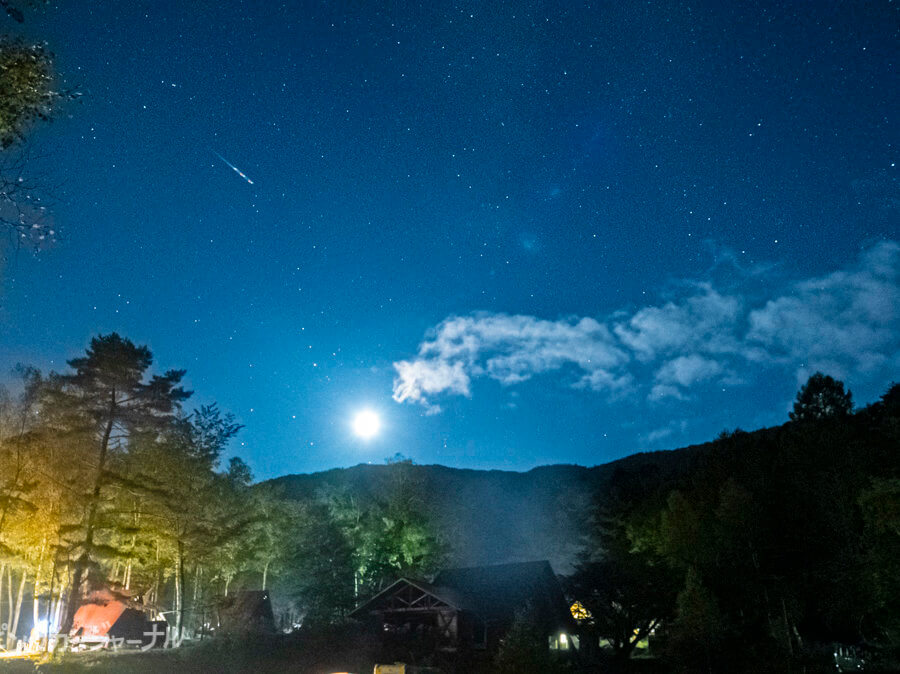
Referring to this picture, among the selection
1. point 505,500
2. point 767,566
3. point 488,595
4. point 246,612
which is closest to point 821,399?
point 767,566

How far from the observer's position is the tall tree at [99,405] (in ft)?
97.1

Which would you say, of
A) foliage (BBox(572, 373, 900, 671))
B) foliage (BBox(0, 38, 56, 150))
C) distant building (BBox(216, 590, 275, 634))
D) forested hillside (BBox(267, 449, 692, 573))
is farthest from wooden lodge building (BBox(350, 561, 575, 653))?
foliage (BBox(0, 38, 56, 150))

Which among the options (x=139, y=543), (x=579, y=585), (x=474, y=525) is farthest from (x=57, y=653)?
(x=474, y=525)

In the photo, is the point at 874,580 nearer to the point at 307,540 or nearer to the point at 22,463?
the point at 22,463

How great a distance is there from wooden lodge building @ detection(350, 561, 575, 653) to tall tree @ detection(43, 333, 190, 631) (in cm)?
1878

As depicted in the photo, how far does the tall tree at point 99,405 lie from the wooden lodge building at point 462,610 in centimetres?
1878

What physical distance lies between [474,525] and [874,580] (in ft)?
330

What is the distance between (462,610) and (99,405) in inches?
963

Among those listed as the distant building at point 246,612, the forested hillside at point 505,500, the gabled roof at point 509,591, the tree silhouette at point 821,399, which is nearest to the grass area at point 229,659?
the distant building at point 246,612

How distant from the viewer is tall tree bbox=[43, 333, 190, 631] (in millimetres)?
29609

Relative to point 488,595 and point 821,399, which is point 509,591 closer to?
point 488,595

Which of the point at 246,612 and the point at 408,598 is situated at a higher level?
the point at 408,598

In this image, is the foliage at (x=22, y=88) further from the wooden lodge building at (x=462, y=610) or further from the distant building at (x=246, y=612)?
the distant building at (x=246, y=612)

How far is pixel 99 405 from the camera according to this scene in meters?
30.9
